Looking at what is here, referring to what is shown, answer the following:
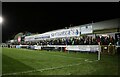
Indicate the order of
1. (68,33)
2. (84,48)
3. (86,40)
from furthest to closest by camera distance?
1. (68,33)
2. (84,48)
3. (86,40)

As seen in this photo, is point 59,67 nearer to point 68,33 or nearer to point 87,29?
point 87,29

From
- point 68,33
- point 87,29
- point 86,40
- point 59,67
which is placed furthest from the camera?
point 68,33

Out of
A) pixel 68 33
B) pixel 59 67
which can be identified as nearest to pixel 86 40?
pixel 68 33

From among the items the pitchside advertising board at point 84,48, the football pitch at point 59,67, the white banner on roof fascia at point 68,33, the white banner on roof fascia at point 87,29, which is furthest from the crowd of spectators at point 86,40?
the football pitch at point 59,67

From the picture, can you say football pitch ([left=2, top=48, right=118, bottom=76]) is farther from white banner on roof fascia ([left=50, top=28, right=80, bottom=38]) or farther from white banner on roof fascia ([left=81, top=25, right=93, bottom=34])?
white banner on roof fascia ([left=50, top=28, right=80, bottom=38])

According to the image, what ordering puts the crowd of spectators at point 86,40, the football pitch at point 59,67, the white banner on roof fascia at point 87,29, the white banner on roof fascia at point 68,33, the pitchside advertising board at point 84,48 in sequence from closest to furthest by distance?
1. the football pitch at point 59,67
2. the crowd of spectators at point 86,40
3. the pitchside advertising board at point 84,48
4. the white banner on roof fascia at point 87,29
5. the white banner on roof fascia at point 68,33

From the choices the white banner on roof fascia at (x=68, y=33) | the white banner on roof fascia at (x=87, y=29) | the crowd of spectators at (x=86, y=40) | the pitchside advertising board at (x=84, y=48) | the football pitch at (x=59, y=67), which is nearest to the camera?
the football pitch at (x=59, y=67)

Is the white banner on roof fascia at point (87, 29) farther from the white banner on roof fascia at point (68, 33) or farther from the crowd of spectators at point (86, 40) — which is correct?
the white banner on roof fascia at point (68, 33)

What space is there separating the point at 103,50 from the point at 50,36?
1920 cm

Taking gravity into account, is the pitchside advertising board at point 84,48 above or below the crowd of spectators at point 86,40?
below

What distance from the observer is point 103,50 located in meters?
24.2

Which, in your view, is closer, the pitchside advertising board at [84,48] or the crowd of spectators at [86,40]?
the crowd of spectators at [86,40]

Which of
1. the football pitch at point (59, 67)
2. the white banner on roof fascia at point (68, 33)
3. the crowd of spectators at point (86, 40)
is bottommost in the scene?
the football pitch at point (59, 67)

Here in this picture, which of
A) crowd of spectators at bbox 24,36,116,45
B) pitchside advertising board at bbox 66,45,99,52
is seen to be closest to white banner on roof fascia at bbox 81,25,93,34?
crowd of spectators at bbox 24,36,116,45
